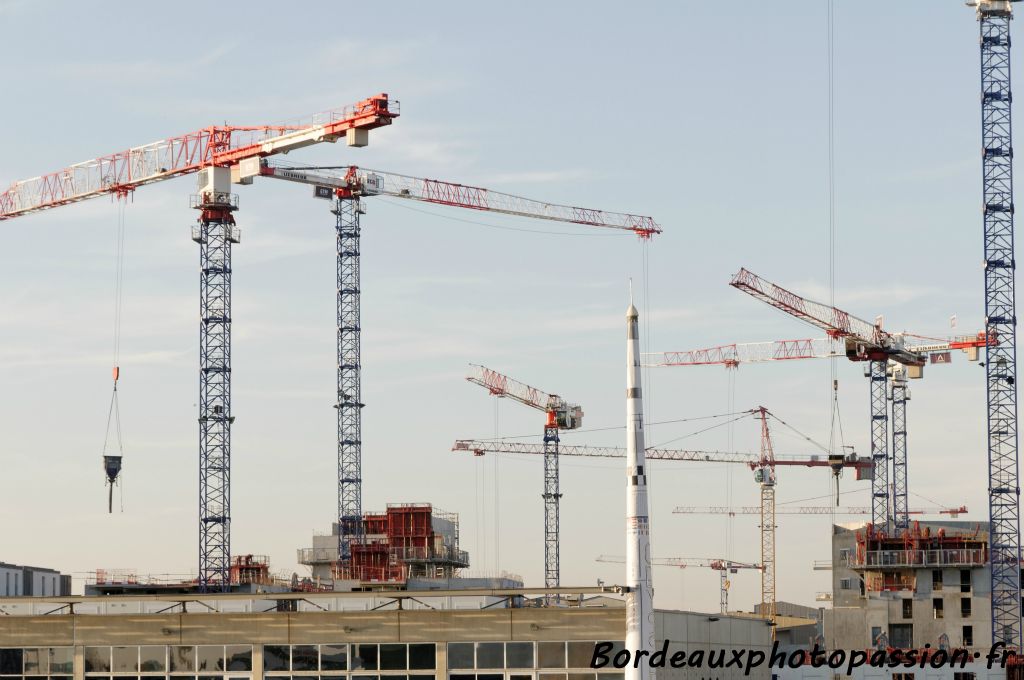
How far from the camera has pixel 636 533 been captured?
274 ft

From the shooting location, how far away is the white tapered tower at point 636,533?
81062 millimetres

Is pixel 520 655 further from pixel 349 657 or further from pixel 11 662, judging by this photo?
pixel 11 662

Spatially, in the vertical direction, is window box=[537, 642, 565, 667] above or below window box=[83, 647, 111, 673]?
above

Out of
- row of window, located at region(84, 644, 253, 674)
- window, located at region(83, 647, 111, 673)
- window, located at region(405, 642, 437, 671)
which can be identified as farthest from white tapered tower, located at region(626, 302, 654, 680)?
window, located at region(83, 647, 111, 673)

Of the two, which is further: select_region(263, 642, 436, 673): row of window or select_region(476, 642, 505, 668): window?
select_region(263, 642, 436, 673): row of window

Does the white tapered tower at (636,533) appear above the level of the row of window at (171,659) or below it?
above

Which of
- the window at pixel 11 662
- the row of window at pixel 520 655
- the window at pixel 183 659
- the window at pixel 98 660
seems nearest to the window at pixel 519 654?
the row of window at pixel 520 655

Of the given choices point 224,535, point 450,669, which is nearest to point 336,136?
point 224,535

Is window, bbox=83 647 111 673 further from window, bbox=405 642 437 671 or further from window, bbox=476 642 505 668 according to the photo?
window, bbox=476 642 505 668

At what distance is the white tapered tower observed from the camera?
81062mm

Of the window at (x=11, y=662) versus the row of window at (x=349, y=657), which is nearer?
the row of window at (x=349, y=657)

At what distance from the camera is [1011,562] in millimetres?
197625

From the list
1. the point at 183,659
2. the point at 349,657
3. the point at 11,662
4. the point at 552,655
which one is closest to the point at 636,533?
the point at 552,655

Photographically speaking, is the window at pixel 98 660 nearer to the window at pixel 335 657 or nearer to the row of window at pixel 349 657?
the row of window at pixel 349 657
